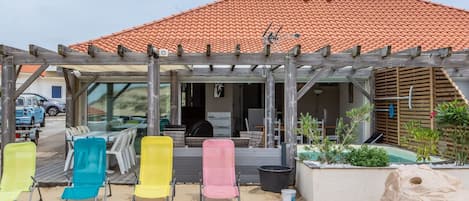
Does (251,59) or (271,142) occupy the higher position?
(251,59)

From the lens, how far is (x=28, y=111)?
59.4 ft

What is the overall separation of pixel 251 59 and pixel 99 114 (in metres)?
6.48

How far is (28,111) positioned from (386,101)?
633 inches

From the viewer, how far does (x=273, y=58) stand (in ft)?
26.2

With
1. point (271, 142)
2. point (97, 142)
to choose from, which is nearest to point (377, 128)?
point (271, 142)

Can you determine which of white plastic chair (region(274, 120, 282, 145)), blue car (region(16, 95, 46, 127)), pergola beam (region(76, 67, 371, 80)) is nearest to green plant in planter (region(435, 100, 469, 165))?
pergola beam (region(76, 67, 371, 80))

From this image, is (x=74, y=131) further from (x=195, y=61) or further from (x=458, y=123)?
(x=458, y=123)

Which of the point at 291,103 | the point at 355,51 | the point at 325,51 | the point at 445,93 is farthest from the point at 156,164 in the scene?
the point at 445,93

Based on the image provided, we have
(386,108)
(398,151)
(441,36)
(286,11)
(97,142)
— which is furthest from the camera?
(286,11)

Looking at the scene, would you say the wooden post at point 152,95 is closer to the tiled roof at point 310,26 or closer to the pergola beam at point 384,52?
the tiled roof at point 310,26

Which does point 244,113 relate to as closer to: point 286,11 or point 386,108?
point 286,11

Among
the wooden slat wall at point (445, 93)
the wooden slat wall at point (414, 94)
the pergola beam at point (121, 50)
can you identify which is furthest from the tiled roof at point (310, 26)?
the pergola beam at point (121, 50)

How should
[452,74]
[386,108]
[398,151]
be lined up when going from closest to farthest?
1. [452,74]
2. [398,151]
3. [386,108]

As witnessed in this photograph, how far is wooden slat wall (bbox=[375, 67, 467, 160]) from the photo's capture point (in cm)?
907
